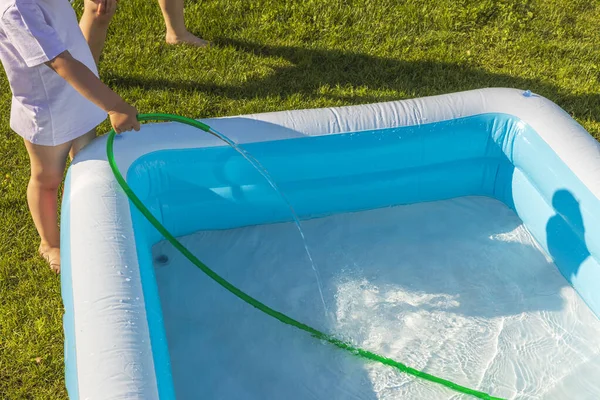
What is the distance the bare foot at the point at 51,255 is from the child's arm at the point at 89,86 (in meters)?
0.74

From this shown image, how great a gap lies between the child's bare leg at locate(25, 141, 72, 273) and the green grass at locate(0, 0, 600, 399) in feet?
1.14

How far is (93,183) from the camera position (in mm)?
2582

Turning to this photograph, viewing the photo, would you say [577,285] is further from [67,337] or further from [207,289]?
[67,337]

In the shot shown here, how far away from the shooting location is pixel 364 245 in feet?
10.2

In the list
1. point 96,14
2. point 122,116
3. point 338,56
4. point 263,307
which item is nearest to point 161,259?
point 263,307

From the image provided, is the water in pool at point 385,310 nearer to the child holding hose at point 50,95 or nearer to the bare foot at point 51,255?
the bare foot at point 51,255

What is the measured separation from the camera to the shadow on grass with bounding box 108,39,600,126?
3746 millimetres

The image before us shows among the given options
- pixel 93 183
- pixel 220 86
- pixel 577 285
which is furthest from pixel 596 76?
pixel 93 183

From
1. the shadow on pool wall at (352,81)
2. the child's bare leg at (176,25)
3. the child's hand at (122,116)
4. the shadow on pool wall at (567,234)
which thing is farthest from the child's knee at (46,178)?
the shadow on pool wall at (567,234)

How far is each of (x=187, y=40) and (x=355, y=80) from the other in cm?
94

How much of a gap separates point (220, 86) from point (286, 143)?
91cm

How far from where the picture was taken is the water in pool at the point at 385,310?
8.65 feet

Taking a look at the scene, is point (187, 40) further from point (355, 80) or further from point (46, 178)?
point (46, 178)

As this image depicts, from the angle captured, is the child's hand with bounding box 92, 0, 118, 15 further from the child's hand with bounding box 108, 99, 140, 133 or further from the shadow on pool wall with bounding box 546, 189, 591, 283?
the shadow on pool wall with bounding box 546, 189, 591, 283
